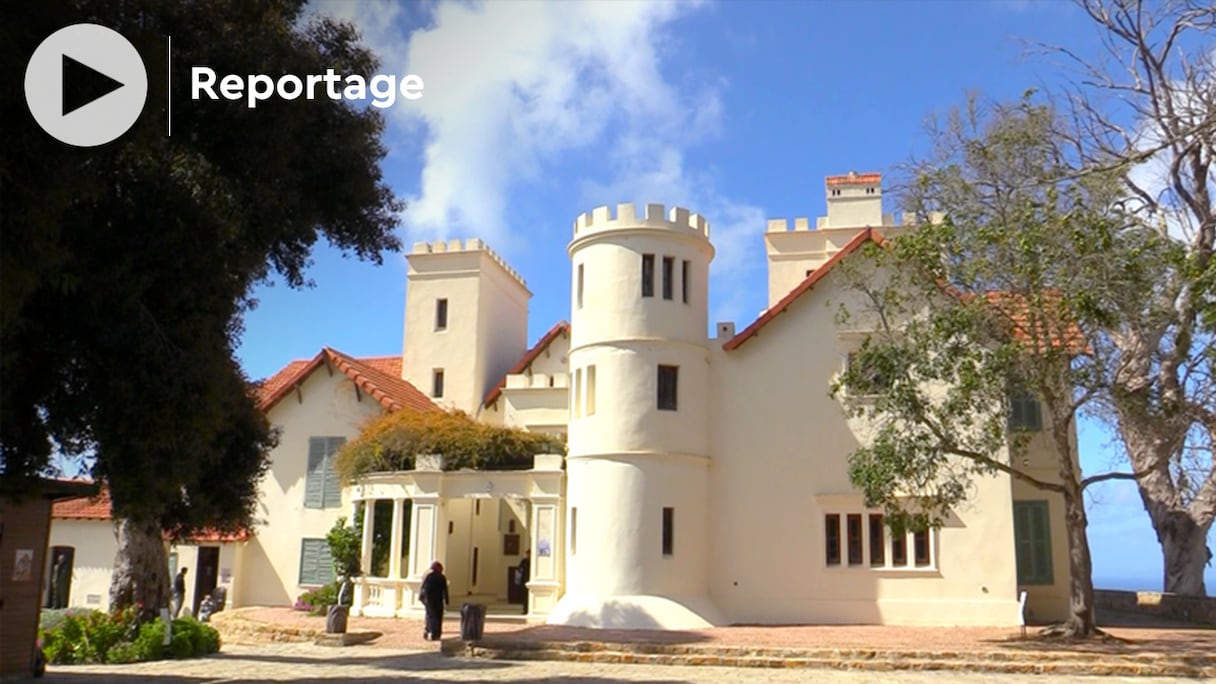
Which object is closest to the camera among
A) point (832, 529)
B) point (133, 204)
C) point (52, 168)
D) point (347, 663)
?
point (52, 168)

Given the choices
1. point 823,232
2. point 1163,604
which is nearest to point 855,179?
point 823,232

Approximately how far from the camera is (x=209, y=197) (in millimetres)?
11195

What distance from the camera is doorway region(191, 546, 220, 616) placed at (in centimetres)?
2898

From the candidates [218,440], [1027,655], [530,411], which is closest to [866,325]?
[1027,655]

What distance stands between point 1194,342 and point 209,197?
16.6 metres

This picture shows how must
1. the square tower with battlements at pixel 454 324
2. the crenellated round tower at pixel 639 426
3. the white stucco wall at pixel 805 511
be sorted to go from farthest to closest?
the square tower with battlements at pixel 454 324
the white stucco wall at pixel 805 511
the crenellated round tower at pixel 639 426

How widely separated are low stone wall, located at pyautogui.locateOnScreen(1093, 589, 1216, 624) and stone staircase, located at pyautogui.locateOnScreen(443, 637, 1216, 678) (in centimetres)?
860

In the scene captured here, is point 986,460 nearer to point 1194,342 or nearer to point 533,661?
point 1194,342

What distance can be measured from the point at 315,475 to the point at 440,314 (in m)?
7.06

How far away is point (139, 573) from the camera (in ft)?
63.3

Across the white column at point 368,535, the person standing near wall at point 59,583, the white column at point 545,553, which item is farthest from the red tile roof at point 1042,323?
the person standing near wall at point 59,583

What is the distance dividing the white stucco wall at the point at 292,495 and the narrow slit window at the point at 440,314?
184 inches

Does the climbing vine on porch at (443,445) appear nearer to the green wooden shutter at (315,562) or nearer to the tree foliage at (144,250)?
the green wooden shutter at (315,562)

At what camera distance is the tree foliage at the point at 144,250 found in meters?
8.94
